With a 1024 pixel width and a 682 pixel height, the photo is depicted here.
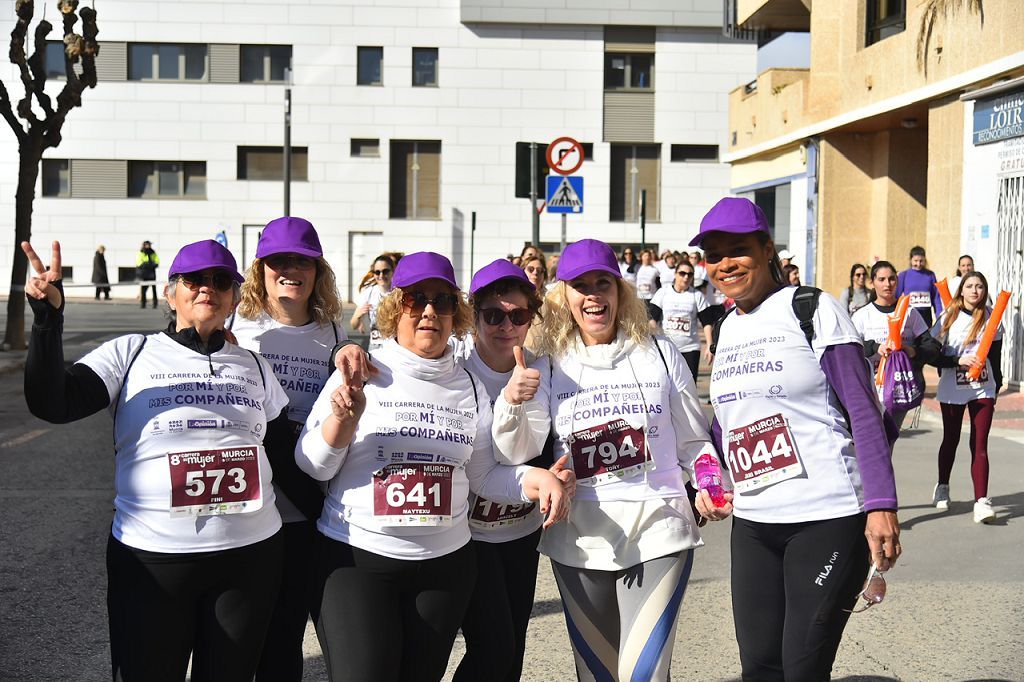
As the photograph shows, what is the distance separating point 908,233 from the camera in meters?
22.9

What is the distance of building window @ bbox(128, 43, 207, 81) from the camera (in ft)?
133

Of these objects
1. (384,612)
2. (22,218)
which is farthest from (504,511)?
(22,218)

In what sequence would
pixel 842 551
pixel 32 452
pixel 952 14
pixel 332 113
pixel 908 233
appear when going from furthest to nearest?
pixel 332 113
pixel 908 233
pixel 952 14
pixel 32 452
pixel 842 551

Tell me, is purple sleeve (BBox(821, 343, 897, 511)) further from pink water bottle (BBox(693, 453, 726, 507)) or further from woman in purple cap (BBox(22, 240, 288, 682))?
woman in purple cap (BBox(22, 240, 288, 682))

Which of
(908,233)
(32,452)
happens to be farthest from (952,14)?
(32,452)

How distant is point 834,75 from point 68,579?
67.8 feet

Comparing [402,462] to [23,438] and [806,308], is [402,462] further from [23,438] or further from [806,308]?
[23,438]

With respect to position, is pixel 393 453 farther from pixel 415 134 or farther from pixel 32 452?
pixel 415 134

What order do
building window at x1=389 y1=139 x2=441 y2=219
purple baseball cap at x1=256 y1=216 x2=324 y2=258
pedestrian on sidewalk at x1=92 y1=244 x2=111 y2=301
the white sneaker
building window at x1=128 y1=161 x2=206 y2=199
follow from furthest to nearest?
building window at x1=128 y1=161 x2=206 y2=199, building window at x1=389 y1=139 x2=441 y2=219, pedestrian on sidewalk at x1=92 y1=244 x2=111 y2=301, the white sneaker, purple baseball cap at x1=256 y1=216 x2=324 y2=258

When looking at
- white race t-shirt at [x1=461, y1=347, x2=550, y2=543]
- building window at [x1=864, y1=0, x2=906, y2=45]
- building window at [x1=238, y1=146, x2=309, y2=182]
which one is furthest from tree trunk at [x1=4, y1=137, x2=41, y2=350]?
building window at [x1=238, y1=146, x2=309, y2=182]

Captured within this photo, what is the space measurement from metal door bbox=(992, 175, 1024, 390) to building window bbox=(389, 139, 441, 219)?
26520 millimetres

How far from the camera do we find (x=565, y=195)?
14.2m

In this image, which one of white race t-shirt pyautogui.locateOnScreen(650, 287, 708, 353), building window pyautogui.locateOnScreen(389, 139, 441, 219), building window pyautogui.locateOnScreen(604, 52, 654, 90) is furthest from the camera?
building window pyautogui.locateOnScreen(604, 52, 654, 90)

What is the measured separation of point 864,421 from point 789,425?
0.24 meters
